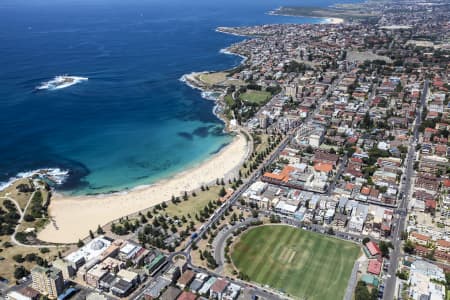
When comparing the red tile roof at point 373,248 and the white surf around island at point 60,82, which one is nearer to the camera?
the red tile roof at point 373,248

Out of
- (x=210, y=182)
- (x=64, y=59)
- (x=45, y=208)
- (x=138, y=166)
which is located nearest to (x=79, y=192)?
(x=45, y=208)

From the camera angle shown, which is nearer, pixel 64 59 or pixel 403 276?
pixel 403 276

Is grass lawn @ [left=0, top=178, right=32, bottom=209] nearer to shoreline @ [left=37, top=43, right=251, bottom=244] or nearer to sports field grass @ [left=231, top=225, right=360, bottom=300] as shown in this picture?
shoreline @ [left=37, top=43, right=251, bottom=244]

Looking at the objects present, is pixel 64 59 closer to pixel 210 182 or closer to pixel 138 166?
pixel 138 166

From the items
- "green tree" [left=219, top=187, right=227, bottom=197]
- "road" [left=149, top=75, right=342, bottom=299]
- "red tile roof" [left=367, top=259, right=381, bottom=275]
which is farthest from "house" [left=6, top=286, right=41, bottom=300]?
"red tile roof" [left=367, top=259, right=381, bottom=275]

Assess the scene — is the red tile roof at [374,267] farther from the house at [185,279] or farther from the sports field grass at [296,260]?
the house at [185,279]

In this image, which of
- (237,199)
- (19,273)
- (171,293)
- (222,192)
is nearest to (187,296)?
(171,293)

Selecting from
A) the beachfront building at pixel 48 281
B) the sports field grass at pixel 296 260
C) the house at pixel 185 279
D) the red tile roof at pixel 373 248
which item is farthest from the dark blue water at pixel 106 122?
the red tile roof at pixel 373 248

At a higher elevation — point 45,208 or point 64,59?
point 64,59
